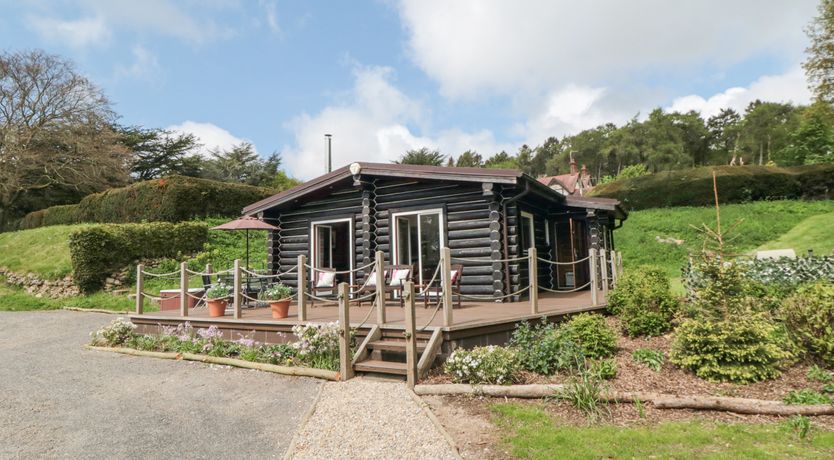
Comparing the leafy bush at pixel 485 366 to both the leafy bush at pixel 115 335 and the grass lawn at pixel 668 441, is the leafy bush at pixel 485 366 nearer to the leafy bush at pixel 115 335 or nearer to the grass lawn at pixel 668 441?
the grass lawn at pixel 668 441

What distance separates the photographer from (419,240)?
1005cm

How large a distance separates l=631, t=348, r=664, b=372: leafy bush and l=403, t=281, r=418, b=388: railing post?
2751 millimetres

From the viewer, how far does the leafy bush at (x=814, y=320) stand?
15.9 ft

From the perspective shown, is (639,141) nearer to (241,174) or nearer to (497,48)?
(241,174)

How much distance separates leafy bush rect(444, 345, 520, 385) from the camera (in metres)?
4.99

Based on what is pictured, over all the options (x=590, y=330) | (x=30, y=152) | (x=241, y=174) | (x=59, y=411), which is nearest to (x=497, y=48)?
(x=590, y=330)

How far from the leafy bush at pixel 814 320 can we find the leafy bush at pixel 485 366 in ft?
10.6

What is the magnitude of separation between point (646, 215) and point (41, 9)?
23.6 metres

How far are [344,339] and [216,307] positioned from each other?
12.4 feet

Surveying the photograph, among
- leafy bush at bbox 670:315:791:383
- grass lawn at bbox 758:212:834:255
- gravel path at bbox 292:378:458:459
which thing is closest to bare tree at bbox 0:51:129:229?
gravel path at bbox 292:378:458:459

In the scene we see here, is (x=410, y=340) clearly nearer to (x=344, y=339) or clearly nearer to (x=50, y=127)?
(x=344, y=339)

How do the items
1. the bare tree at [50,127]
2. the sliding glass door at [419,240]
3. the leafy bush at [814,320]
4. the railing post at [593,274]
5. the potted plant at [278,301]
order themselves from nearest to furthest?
1. the leafy bush at [814,320]
2. the potted plant at [278,301]
3. the railing post at [593,274]
4. the sliding glass door at [419,240]
5. the bare tree at [50,127]

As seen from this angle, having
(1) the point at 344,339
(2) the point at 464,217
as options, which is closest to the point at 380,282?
(1) the point at 344,339

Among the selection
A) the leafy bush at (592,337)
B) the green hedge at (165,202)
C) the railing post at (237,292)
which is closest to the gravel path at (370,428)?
the leafy bush at (592,337)
